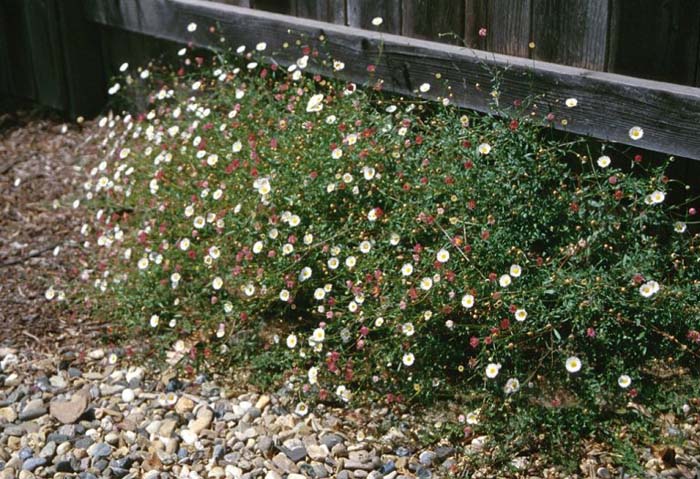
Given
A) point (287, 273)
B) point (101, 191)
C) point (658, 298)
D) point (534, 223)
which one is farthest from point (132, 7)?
point (658, 298)

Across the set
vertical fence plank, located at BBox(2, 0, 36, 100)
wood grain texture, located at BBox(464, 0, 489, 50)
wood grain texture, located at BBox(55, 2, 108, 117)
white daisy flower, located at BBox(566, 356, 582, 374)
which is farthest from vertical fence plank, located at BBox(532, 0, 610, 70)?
vertical fence plank, located at BBox(2, 0, 36, 100)

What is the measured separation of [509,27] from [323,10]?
3.65ft

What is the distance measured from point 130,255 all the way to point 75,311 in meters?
0.35

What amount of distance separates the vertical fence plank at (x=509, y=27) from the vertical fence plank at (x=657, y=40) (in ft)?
1.28

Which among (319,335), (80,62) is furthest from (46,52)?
(319,335)

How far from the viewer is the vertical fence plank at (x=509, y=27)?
3.79 metres

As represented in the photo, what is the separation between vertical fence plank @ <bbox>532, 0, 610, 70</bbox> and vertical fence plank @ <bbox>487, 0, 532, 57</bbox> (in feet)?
0.14

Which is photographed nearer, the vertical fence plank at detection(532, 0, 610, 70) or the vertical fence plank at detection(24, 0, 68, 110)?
the vertical fence plank at detection(532, 0, 610, 70)

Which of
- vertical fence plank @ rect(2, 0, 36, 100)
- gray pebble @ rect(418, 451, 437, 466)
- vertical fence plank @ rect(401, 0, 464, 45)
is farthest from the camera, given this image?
vertical fence plank @ rect(2, 0, 36, 100)

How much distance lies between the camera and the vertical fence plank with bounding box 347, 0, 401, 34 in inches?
168

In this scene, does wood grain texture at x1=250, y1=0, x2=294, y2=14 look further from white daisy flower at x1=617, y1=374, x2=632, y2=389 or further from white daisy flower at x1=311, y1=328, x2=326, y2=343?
white daisy flower at x1=617, y1=374, x2=632, y2=389

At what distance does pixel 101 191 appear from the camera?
5141 mm

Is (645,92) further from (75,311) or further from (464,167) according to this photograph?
(75,311)

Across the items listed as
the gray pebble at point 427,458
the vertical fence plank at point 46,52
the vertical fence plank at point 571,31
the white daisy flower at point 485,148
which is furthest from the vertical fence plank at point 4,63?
the gray pebble at point 427,458
